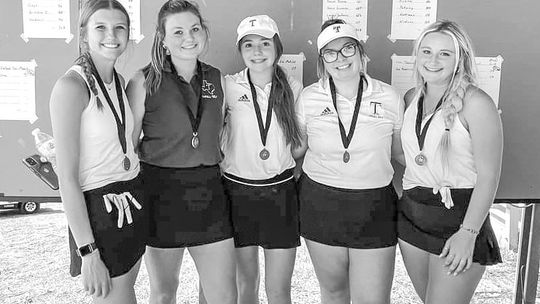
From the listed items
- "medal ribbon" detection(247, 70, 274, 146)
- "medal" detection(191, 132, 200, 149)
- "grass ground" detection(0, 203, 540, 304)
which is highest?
"medal ribbon" detection(247, 70, 274, 146)

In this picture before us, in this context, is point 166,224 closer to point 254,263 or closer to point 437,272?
point 254,263

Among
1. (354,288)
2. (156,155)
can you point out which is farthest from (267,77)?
(354,288)

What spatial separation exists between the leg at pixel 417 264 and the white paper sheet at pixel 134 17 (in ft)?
6.52

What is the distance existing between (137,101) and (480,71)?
6.97 feet

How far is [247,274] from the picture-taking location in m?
2.61

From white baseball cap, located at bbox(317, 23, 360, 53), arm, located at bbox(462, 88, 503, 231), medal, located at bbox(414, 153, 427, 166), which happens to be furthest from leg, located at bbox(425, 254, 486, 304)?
white baseball cap, located at bbox(317, 23, 360, 53)

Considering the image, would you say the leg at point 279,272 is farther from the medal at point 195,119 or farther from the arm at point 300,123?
the medal at point 195,119

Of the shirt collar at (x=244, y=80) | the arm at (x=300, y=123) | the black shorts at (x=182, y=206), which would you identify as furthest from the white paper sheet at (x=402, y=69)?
the black shorts at (x=182, y=206)

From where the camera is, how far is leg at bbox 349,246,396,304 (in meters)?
2.41

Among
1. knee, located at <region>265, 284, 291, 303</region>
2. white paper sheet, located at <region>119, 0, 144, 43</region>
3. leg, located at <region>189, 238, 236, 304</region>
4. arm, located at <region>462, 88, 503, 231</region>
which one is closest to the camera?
arm, located at <region>462, 88, 503, 231</region>

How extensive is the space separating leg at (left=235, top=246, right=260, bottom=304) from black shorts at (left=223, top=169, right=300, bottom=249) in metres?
0.06

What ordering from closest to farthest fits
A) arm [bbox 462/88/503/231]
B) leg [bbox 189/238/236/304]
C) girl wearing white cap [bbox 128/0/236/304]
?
arm [bbox 462/88/503/231] → girl wearing white cap [bbox 128/0/236/304] → leg [bbox 189/238/236/304]

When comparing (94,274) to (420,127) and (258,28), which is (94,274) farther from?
(420,127)

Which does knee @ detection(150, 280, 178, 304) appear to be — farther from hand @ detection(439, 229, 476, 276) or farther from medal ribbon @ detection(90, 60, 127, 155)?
hand @ detection(439, 229, 476, 276)
